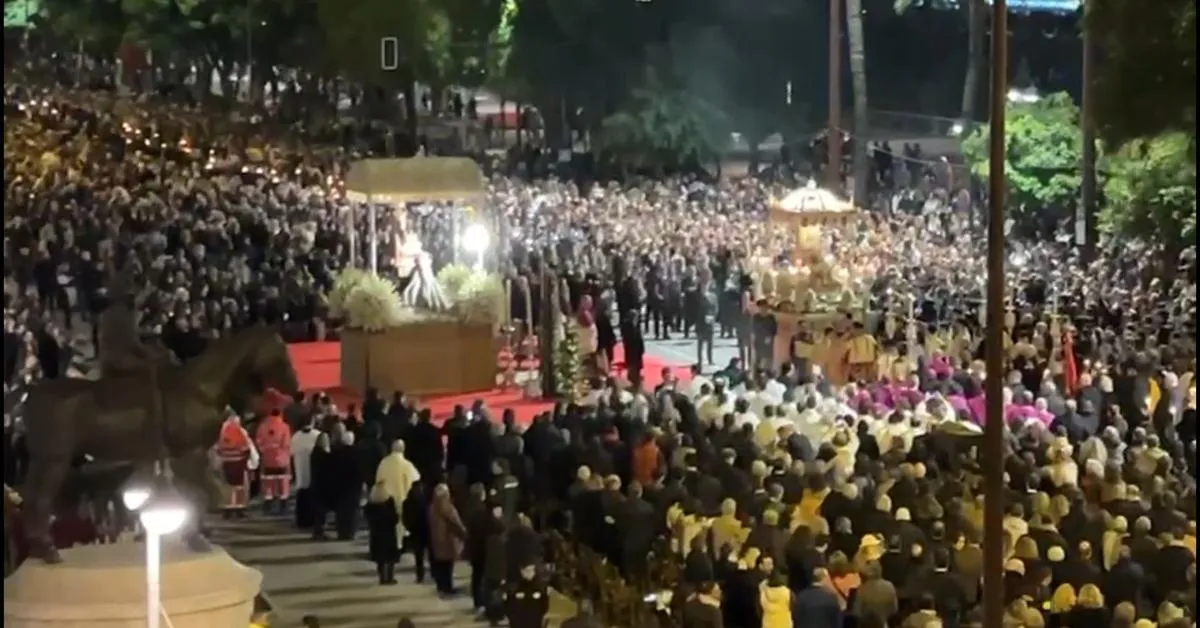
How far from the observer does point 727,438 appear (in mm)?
17734

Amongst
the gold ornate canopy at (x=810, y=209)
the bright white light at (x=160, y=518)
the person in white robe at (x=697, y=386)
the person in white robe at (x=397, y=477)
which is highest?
the gold ornate canopy at (x=810, y=209)

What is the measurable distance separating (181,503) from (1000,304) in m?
5.12

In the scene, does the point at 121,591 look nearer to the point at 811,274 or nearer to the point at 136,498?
the point at 136,498

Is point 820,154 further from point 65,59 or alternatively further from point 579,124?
point 65,59

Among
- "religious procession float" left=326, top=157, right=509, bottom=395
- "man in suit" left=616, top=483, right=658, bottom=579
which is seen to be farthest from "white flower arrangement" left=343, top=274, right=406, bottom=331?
"man in suit" left=616, top=483, right=658, bottom=579

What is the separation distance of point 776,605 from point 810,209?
1529 cm

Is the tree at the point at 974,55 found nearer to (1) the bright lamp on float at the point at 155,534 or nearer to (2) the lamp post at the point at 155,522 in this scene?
(2) the lamp post at the point at 155,522

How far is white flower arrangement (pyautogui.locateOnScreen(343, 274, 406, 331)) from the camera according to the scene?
85.2 feet

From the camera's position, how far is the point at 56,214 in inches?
1417

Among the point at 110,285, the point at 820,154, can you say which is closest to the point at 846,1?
the point at 820,154

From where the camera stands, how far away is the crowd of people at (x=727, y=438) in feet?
45.5

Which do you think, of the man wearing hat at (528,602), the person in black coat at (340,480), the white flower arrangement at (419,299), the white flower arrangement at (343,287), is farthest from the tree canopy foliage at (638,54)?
the man wearing hat at (528,602)

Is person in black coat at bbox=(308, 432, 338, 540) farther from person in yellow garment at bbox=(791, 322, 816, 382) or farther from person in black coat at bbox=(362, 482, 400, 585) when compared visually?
person in yellow garment at bbox=(791, 322, 816, 382)

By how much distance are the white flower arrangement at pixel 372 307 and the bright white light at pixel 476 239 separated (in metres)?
2.99
